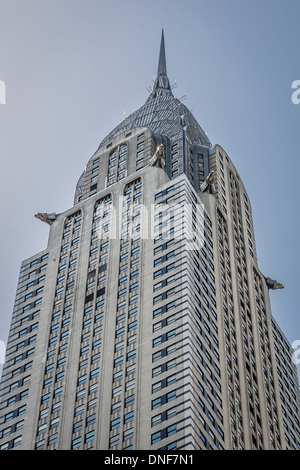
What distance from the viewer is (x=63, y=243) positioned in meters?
169

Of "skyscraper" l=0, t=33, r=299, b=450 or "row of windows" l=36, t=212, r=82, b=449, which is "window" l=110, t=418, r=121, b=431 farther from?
"row of windows" l=36, t=212, r=82, b=449

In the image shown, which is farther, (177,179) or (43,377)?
(177,179)

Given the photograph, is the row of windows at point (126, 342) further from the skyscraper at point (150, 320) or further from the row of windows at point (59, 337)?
the row of windows at point (59, 337)

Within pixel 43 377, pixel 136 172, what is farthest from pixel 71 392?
pixel 136 172

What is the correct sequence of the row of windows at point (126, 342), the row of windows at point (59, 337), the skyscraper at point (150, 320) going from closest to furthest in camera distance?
the row of windows at point (126, 342) → the skyscraper at point (150, 320) → the row of windows at point (59, 337)

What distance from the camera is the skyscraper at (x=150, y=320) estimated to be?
446 feet

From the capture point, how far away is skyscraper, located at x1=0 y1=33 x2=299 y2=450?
13588cm

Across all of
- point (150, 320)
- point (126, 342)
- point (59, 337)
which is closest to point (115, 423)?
point (126, 342)

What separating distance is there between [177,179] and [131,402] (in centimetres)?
4044

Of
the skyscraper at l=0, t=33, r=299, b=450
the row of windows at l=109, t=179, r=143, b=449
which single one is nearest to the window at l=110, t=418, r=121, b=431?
the row of windows at l=109, t=179, r=143, b=449

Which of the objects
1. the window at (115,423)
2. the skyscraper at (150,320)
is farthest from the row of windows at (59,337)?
the window at (115,423)

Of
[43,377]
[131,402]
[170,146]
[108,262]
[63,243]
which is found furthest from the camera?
[170,146]
